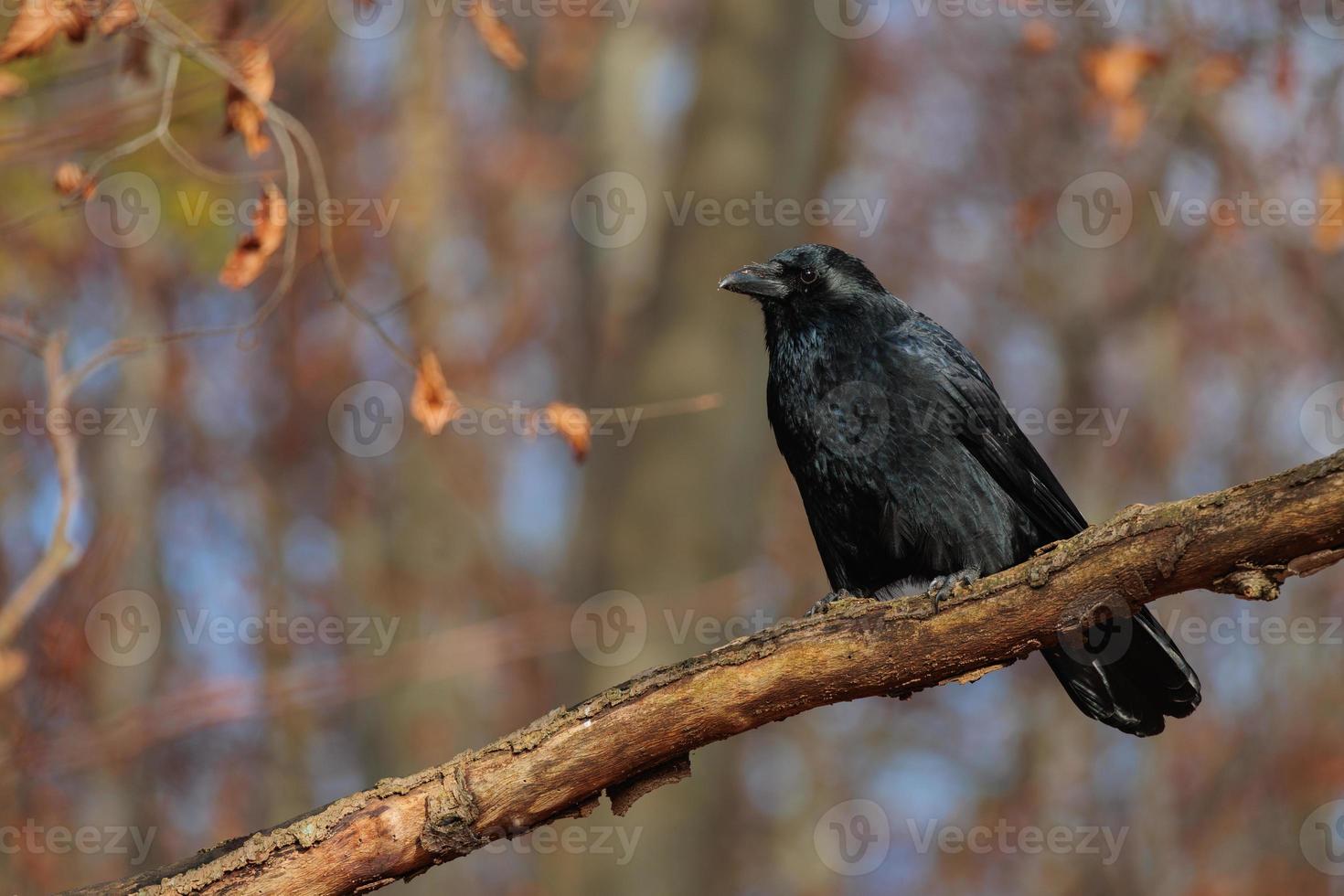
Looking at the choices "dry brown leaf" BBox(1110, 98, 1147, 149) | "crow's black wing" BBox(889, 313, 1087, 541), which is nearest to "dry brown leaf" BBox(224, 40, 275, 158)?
"crow's black wing" BBox(889, 313, 1087, 541)

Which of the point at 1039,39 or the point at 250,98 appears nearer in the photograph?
the point at 250,98

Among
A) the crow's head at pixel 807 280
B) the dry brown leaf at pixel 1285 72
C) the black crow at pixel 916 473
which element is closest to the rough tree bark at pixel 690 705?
the black crow at pixel 916 473

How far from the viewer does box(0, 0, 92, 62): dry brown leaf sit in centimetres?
431

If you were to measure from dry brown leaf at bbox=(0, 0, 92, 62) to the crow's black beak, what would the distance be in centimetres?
303

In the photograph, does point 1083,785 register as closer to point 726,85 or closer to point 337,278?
point 726,85

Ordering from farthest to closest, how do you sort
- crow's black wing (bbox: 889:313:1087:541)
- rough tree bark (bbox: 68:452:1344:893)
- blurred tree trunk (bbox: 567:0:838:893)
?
blurred tree trunk (bbox: 567:0:838:893) < crow's black wing (bbox: 889:313:1087:541) < rough tree bark (bbox: 68:452:1344:893)

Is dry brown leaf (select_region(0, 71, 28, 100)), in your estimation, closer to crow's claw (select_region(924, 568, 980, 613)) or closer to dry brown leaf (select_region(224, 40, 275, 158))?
dry brown leaf (select_region(224, 40, 275, 158))

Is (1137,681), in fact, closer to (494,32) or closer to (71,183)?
(494,32)

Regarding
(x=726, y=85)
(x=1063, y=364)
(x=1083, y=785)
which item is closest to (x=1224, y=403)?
(x=1063, y=364)

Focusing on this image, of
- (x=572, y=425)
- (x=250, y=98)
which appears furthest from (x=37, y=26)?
(x=572, y=425)

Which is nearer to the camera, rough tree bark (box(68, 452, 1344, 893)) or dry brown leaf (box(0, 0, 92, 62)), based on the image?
rough tree bark (box(68, 452, 1344, 893))

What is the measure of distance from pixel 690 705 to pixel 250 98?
8.95ft

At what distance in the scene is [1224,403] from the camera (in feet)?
57.0

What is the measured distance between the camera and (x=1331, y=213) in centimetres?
809
